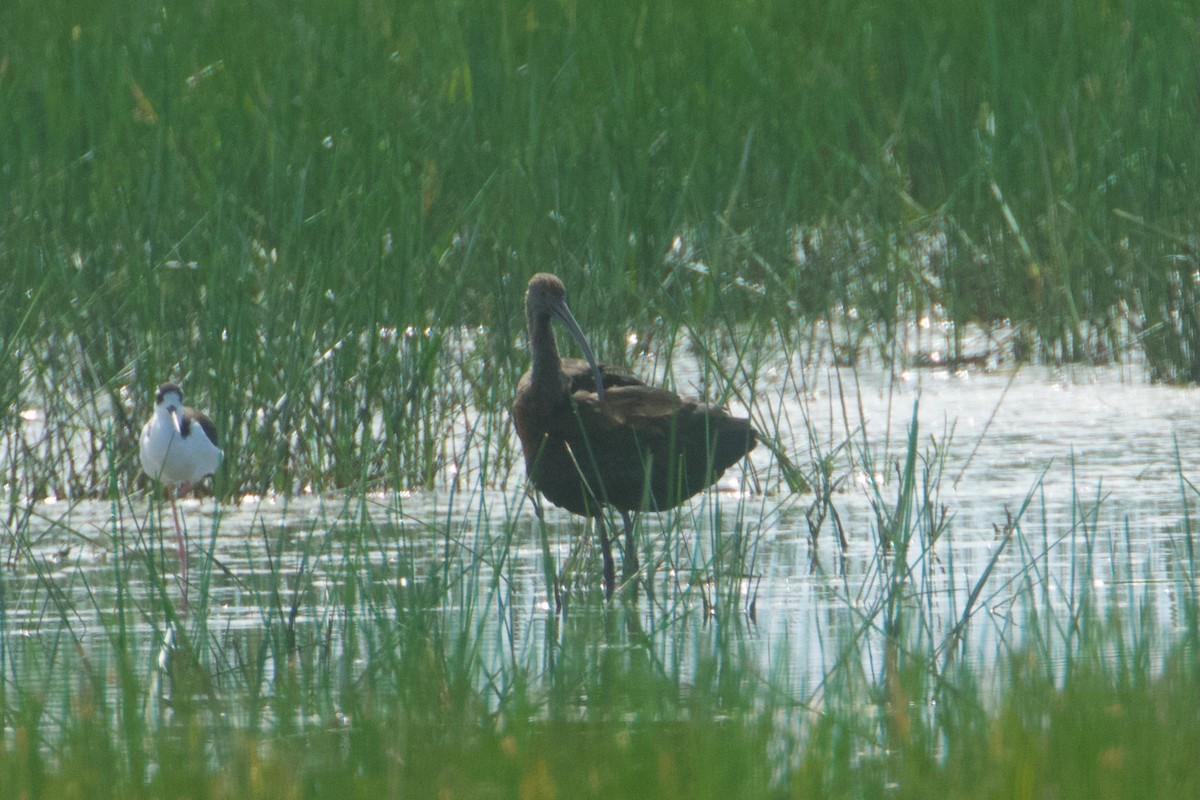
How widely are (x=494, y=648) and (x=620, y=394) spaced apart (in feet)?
4.34

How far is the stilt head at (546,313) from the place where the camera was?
5.32 metres

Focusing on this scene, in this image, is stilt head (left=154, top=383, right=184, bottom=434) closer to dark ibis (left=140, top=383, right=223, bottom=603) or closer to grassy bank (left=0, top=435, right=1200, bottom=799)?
dark ibis (left=140, top=383, right=223, bottom=603)

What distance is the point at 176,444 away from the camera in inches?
211

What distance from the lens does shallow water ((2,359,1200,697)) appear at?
154 inches

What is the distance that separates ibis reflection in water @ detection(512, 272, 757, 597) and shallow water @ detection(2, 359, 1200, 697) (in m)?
0.15

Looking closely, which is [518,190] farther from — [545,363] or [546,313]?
[545,363]

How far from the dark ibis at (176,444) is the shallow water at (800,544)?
162 millimetres

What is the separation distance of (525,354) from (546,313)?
38.9 inches

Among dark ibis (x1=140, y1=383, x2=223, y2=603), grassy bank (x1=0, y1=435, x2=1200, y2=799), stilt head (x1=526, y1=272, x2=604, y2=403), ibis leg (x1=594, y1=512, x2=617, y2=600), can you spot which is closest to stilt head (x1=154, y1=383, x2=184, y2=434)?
dark ibis (x1=140, y1=383, x2=223, y2=603)

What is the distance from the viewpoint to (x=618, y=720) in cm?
290

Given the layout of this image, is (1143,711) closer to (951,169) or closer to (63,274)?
(63,274)

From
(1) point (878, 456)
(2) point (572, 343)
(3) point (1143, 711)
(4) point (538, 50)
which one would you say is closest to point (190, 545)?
(2) point (572, 343)

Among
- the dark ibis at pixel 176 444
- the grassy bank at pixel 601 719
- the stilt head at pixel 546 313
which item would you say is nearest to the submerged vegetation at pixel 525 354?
the grassy bank at pixel 601 719

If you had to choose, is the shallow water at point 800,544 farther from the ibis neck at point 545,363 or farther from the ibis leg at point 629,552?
the ibis neck at point 545,363
